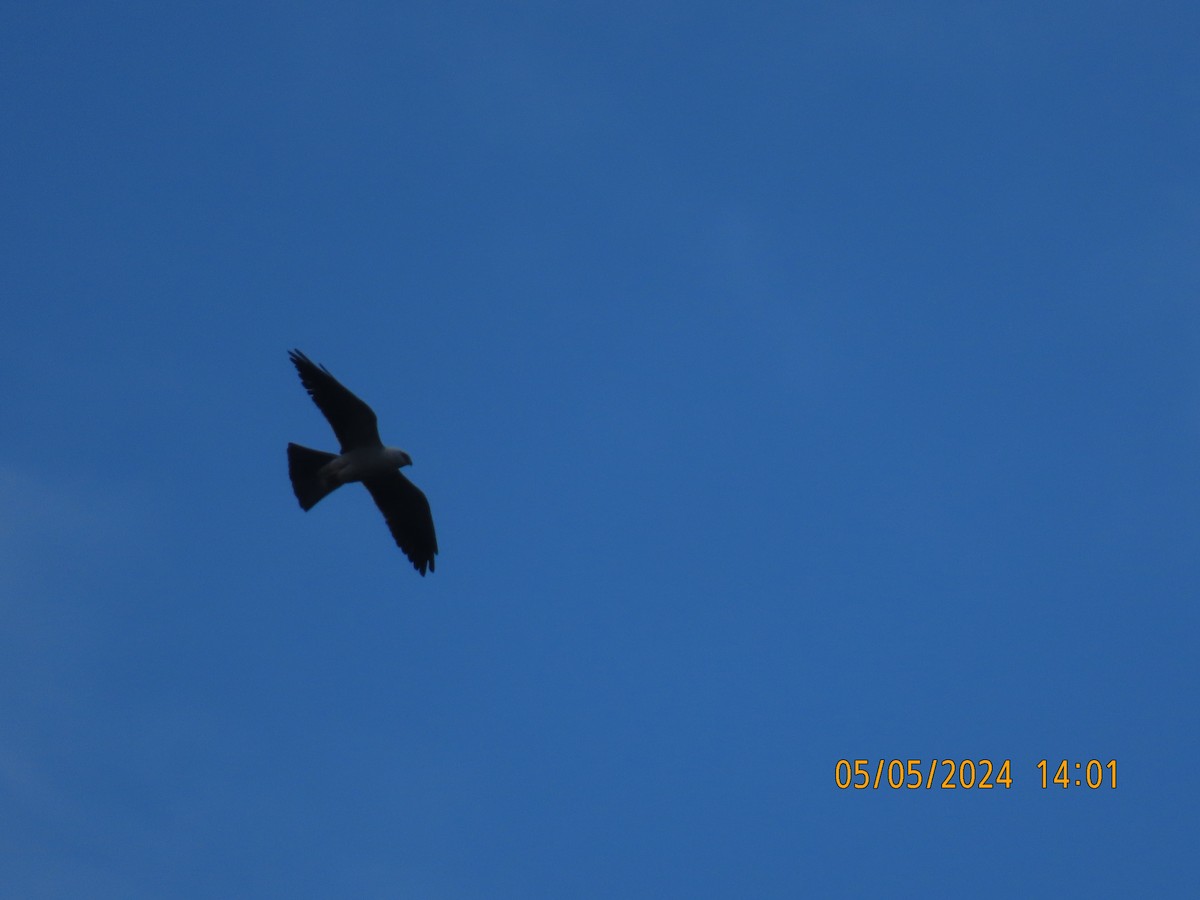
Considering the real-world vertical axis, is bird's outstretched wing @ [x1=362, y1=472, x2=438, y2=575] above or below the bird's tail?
above

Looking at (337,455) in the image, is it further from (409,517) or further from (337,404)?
(409,517)

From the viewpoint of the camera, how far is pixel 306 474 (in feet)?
56.9

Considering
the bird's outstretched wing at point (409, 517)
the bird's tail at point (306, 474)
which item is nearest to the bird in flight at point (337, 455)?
the bird's tail at point (306, 474)

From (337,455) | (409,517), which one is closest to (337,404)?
(337,455)

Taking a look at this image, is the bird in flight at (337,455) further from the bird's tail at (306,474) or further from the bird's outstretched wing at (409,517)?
the bird's outstretched wing at (409,517)

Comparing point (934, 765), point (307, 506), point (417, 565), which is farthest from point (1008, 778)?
point (307, 506)

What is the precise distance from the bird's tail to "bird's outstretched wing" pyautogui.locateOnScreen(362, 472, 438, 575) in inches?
54.1

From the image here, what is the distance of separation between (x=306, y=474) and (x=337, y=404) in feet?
3.43

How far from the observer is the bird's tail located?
17312mm

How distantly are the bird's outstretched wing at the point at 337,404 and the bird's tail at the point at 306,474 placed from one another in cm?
47

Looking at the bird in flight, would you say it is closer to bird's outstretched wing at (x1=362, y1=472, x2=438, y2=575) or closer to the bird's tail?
the bird's tail

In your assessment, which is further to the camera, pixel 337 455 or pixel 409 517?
pixel 409 517

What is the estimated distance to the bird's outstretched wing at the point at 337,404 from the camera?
17.1 m

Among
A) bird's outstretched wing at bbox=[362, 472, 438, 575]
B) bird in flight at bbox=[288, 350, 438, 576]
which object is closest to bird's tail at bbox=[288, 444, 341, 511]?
bird in flight at bbox=[288, 350, 438, 576]
